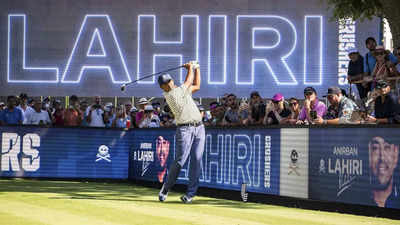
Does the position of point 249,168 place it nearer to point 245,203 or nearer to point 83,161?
point 245,203

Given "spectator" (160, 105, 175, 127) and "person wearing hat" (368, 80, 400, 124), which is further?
"spectator" (160, 105, 175, 127)

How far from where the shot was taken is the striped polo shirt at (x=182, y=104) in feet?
47.2

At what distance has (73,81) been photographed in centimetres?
3516

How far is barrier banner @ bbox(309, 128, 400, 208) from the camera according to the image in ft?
39.9

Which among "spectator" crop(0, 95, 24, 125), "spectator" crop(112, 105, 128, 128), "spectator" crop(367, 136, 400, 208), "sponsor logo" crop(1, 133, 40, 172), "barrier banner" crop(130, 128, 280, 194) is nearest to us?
"spectator" crop(367, 136, 400, 208)

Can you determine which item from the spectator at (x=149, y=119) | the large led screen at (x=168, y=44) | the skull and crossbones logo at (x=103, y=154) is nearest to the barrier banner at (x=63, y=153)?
the skull and crossbones logo at (x=103, y=154)

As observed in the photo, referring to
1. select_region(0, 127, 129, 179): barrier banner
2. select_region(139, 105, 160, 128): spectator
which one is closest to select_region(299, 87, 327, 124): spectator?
select_region(139, 105, 160, 128): spectator

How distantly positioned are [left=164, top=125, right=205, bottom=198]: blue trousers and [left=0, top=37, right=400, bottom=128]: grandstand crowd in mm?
1641

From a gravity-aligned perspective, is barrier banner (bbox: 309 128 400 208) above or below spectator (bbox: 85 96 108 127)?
below

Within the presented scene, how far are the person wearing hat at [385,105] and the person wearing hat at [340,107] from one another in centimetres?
137

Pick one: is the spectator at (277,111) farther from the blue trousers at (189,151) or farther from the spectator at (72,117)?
the spectator at (72,117)

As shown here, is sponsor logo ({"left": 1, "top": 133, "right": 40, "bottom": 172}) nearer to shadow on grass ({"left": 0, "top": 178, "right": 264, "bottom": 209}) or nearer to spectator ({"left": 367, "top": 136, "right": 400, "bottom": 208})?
shadow on grass ({"left": 0, "top": 178, "right": 264, "bottom": 209})

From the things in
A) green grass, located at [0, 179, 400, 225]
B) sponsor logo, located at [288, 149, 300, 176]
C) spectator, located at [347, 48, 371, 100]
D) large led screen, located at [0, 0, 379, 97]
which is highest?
large led screen, located at [0, 0, 379, 97]

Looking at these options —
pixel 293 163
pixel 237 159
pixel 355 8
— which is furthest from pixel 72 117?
pixel 293 163
